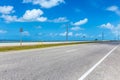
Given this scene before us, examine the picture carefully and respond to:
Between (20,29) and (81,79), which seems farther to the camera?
(20,29)

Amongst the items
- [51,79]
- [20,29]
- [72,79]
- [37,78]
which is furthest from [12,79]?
[20,29]

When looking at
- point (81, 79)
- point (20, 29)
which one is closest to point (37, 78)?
point (81, 79)

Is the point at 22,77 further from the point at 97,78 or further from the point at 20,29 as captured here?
the point at 20,29

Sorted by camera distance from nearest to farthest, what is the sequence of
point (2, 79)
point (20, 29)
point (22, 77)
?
1. point (2, 79)
2. point (22, 77)
3. point (20, 29)

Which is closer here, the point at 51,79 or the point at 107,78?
the point at 51,79

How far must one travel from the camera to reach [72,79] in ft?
→ 23.7

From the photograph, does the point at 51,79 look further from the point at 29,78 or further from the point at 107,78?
the point at 107,78

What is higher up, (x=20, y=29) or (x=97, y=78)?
(x=20, y=29)

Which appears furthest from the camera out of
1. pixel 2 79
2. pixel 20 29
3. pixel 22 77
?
pixel 20 29

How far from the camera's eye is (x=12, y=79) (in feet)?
22.9

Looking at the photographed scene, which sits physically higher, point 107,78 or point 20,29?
point 20,29

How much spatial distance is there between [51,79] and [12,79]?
130 centimetres

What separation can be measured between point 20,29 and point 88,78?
2786 cm

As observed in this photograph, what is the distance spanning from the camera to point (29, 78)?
7219mm
